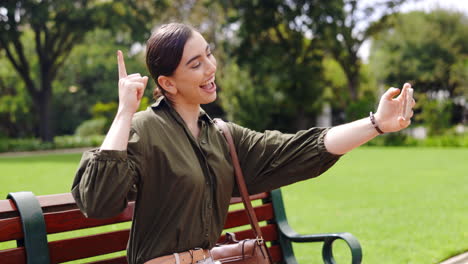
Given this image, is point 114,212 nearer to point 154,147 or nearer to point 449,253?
point 154,147

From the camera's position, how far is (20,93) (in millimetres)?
37094

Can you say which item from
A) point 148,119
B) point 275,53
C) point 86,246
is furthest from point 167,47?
point 275,53

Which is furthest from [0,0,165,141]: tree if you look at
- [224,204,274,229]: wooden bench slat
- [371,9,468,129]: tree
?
[371,9,468,129]: tree

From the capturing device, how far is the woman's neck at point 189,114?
87.7 inches

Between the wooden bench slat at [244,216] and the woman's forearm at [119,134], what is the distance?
4.85 feet

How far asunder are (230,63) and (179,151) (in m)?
30.4

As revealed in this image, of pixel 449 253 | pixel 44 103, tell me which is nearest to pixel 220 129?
pixel 449 253

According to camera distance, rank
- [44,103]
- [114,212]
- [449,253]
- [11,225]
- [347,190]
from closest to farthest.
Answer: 1. [114,212]
2. [11,225]
3. [449,253]
4. [347,190]
5. [44,103]

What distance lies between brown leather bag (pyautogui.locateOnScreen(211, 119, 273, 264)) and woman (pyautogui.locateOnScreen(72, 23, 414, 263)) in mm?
36

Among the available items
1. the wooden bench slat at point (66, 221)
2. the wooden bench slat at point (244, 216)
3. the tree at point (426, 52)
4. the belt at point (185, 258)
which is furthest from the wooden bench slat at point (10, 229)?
the tree at point (426, 52)

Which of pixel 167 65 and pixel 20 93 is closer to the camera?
pixel 167 65

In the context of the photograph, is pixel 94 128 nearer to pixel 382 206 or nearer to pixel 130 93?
pixel 382 206

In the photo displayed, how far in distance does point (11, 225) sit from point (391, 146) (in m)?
25.6

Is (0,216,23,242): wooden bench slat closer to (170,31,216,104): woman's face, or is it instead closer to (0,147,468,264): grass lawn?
(170,31,216,104): woman's face
